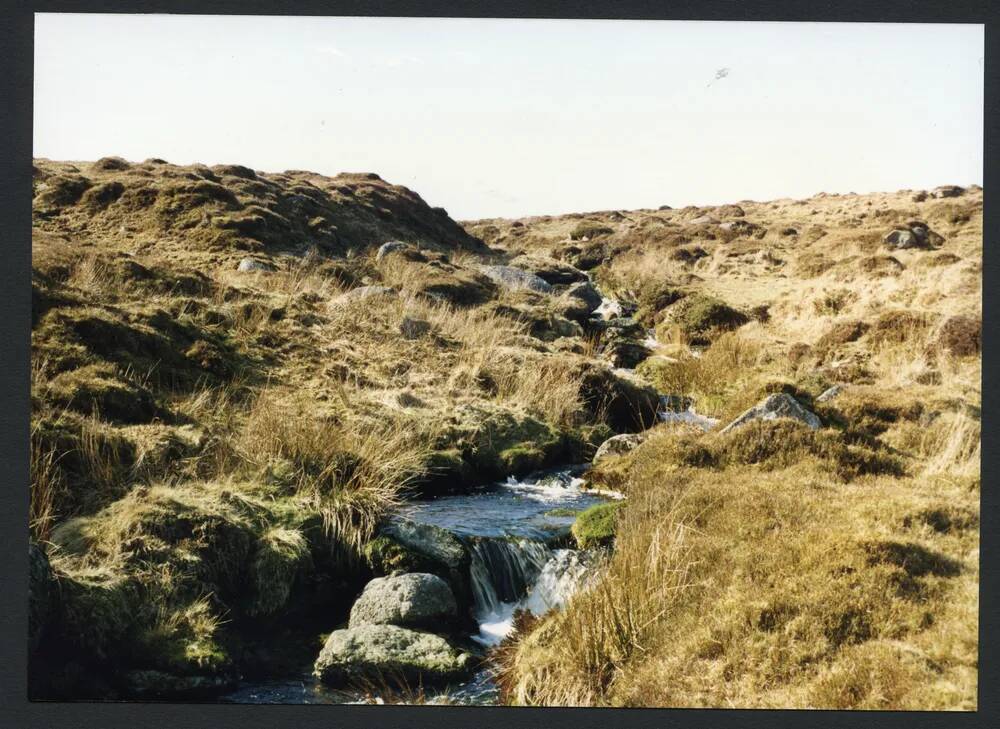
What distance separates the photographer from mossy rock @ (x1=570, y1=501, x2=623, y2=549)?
6.41m

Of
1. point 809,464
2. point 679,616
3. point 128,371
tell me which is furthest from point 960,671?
point 128,371

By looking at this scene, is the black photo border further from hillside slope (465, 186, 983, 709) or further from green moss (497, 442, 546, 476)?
green moss (497, 442, 546, 476)

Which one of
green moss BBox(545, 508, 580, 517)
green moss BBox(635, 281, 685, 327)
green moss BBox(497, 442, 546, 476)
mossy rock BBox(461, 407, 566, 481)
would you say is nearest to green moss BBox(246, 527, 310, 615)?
green moss BBox(545, 508, 580, 517)

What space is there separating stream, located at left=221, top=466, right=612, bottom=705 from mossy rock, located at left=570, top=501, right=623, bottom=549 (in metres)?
0.13

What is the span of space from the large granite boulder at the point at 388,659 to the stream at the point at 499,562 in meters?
0.08

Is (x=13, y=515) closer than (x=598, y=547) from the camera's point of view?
Yes

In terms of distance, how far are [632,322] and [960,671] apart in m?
10.3

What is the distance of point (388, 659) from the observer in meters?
5.08

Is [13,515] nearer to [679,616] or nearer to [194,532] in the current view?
[194,532]

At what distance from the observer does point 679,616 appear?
505 cm

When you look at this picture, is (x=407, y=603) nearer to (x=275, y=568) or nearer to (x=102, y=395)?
(x=275, y=568)

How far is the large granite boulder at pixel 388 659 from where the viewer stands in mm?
5078

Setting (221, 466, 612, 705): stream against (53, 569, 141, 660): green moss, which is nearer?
(53, 569, 141, 660): green moss

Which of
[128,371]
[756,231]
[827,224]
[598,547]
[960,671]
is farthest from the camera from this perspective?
[756,231]
